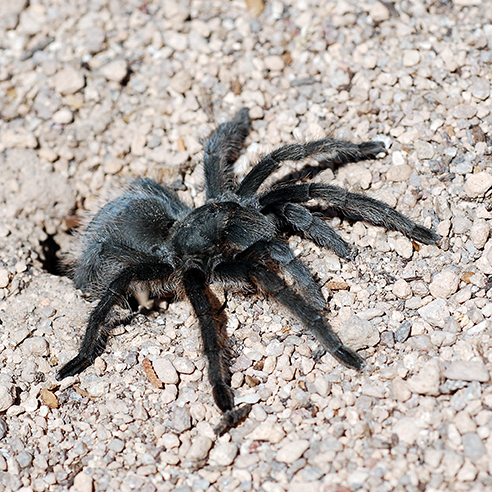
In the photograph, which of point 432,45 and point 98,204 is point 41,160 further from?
point 432,45

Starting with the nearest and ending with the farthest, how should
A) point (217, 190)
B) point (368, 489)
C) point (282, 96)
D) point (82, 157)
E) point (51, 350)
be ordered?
1. point (368, 489)
2. point (51, 350)
3. point (217, 190)
4. point (282, 96)
5. point (82, 157)

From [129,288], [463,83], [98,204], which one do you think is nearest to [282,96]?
[463,83]

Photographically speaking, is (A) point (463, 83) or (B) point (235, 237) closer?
(B) point (235, 237)

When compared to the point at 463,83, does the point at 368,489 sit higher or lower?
lower

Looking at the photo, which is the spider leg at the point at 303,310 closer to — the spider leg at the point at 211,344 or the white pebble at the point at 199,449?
the spider leg at the point at 211,344

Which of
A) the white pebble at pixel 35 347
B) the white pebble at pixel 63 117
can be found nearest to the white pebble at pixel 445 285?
the white pebble at pixel 35 347

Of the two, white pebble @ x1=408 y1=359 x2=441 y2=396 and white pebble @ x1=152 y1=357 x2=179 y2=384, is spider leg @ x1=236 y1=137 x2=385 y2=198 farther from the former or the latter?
white pebble @ x1=408 y1=359 x2=441 y2=396
